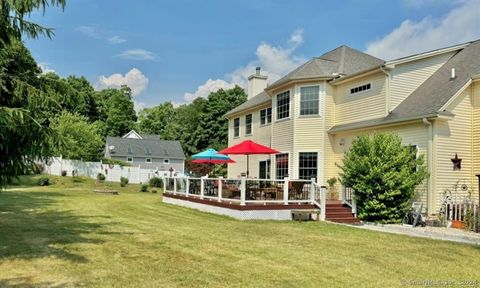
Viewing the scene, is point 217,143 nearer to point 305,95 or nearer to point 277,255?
point 305,95

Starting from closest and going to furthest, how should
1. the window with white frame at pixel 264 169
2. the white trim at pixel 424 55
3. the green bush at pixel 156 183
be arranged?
the white trim at pixel 424 55 < the window with white frame at pixel 264 169 < the green bush at pixel 156 183

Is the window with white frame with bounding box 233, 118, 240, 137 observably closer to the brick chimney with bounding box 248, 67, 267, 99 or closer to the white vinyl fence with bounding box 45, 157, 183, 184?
the brick chimney with bounding box 248, 67, 267, 99

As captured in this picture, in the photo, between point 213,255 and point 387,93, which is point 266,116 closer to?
point 387,93

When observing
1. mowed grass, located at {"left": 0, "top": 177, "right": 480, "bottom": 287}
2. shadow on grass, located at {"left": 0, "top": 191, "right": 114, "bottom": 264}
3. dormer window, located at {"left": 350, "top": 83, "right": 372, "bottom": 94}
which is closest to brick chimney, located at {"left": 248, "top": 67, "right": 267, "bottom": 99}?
dormer window, located at {"left": 350, "top": 83, "right": 372, "bottom": 94}

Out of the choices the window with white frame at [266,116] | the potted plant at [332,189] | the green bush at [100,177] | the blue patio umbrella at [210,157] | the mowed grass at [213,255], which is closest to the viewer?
the mowed grass at [213,255]

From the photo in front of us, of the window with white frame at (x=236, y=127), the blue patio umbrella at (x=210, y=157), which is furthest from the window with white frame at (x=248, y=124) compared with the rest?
the blue patio umbrella at (x=210, y=157)

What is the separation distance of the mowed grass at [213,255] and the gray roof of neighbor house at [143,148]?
4102 centimetres

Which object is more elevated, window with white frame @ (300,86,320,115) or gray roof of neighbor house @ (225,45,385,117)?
gray roof of neighbor house @ (225,45,385,117)

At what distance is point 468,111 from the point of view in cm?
1426

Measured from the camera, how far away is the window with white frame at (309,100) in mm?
18078

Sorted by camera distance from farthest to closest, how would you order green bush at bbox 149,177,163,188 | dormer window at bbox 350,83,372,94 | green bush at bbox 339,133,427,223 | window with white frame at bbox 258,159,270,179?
green bush at bbox 149,177,163,188 < window with white frame at bbox 258,159,270,179 < dormer window at bbox 350,83,372,94 < green bush at bbox 339,133,427,223

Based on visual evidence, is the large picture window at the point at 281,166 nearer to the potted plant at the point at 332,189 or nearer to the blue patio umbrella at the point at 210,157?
the potted plant at the point at 332,189

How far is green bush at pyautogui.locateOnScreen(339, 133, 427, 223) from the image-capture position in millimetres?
13067

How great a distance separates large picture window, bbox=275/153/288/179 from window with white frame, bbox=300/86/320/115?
2.36 metres
